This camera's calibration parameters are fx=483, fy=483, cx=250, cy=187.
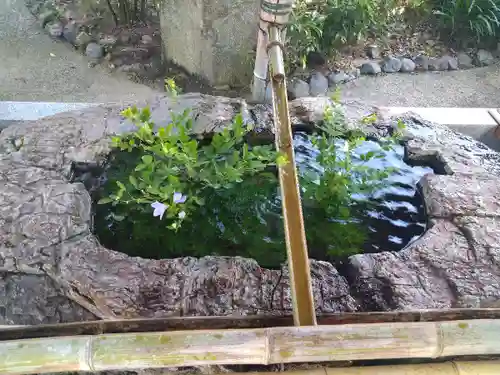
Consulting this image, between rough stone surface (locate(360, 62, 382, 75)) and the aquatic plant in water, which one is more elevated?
the aquatic plant in water

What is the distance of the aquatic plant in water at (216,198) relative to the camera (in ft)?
6.21

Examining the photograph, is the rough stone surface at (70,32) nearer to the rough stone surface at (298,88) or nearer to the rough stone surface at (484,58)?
the rough stone surface at (298,88)

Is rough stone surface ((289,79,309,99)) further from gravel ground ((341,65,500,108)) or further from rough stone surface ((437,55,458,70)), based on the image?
rough stone surface ((437,55,458,70))

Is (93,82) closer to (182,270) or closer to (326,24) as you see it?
(326,24)

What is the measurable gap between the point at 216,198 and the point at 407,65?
3.95 meters

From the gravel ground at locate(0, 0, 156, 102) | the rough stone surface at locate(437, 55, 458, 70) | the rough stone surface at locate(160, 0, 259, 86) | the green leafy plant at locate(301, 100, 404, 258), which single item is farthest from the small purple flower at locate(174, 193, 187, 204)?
the rough stone surface at locate(437, 55, 458, 70)

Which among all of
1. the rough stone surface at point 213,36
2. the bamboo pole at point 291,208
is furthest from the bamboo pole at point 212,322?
the rough stone surface at point 213,36

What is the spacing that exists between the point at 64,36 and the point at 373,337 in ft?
16.9

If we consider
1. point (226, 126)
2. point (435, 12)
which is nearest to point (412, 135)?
point (226, 126)

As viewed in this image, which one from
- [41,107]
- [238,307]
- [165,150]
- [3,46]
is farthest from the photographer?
[3,46]

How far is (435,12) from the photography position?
553cm

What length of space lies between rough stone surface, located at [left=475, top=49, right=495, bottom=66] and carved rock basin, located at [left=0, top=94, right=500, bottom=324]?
13.4ft

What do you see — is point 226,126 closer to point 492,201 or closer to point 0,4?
point 492,201

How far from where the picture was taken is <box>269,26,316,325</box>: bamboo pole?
1404 millimetres
